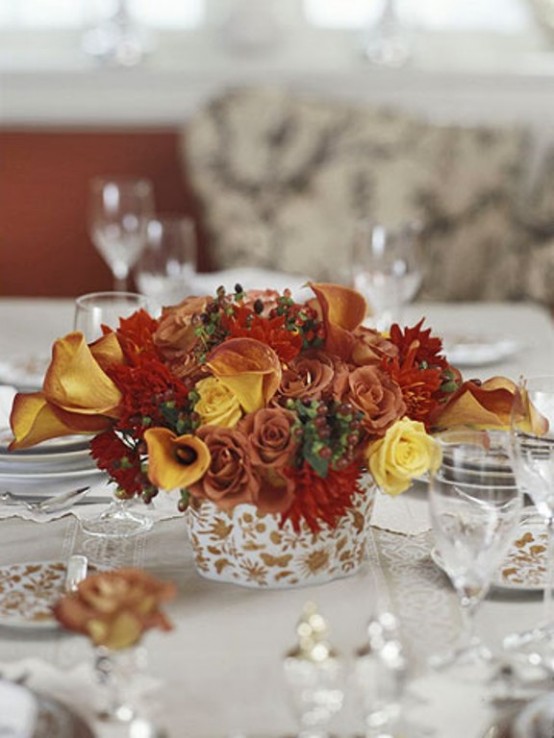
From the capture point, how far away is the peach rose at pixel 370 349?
1232 mm

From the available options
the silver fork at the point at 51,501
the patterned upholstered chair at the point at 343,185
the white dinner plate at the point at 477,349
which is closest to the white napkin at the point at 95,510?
the silver fork at the point at 51,501

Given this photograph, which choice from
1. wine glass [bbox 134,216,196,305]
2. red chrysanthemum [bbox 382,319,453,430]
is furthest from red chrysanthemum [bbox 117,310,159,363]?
wine glass [bbox 134,216,196,305]

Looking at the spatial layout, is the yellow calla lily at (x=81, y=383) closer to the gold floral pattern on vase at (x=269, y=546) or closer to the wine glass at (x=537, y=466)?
the gold floral pattern on vase at (x=269, y=546)

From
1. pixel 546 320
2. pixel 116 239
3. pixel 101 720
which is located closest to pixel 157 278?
pixel 116 239

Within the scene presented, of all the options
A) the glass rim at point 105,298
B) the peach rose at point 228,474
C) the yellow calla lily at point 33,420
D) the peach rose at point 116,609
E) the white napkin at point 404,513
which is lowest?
the white napkin at point 404,513

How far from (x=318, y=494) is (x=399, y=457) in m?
0.07

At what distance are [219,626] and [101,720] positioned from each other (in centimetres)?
19

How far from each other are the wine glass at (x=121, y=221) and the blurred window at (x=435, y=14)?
111 centimetres

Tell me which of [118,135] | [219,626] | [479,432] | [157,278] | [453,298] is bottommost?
[453,298]

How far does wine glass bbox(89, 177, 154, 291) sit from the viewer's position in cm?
249

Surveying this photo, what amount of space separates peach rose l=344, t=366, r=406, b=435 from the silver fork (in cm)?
37

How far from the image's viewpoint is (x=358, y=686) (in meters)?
0.96

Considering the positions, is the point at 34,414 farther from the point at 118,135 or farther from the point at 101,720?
the point at 118,135

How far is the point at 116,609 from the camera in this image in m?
0.91
